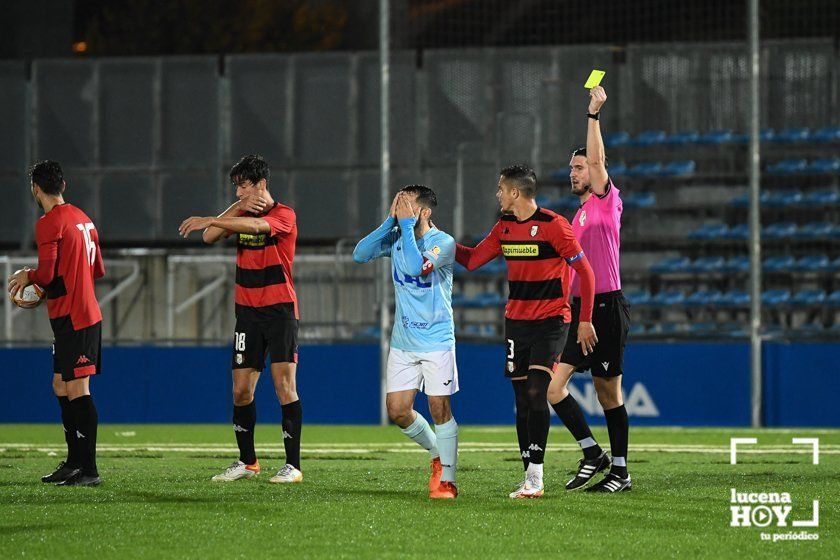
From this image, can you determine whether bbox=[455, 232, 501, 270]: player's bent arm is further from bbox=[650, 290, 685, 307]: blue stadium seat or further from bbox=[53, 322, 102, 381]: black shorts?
bbox=[650, 290, 685, 307]: blue stadium seat

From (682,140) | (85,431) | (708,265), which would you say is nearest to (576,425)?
(85,431)

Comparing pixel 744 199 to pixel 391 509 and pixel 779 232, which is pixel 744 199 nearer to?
pixel 779 232

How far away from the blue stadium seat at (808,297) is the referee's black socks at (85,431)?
1215 centimetres

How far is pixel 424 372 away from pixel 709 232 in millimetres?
12813

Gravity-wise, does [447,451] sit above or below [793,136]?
below

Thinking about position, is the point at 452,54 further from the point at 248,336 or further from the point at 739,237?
the point at 248,336

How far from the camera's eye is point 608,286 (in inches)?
338

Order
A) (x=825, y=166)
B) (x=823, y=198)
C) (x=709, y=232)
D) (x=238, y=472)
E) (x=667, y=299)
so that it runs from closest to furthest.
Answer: (x=238, y=472) → (x=667, y=299) → (x=823, y=198) → (x=709, y=232) → (x=825, y=166)

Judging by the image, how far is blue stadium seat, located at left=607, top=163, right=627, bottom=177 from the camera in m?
20.7

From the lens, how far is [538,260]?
8.12 meters

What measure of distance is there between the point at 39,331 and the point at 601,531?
1849cm

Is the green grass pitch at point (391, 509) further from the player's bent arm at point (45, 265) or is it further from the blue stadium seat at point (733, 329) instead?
the blue stadium seat at point (733, 329)

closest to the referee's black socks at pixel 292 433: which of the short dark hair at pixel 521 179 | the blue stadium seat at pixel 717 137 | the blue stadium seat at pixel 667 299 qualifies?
the short dark hair at pixel 521 179

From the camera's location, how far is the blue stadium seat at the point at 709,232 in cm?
1994
